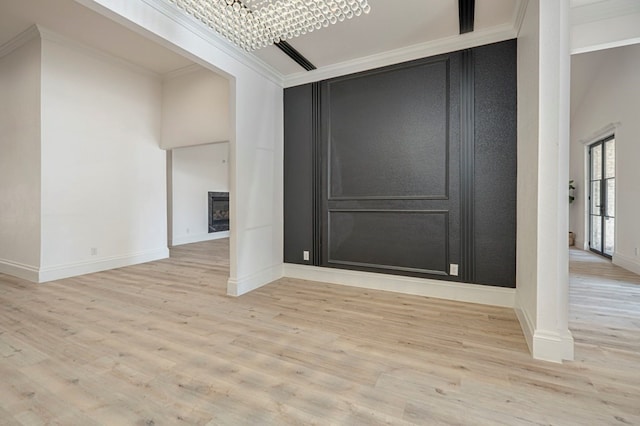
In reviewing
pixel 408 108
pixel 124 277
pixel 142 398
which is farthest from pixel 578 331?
pixel 124 277

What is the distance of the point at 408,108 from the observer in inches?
125

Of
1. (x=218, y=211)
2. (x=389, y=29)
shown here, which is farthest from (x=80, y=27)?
(x=218, y=211)

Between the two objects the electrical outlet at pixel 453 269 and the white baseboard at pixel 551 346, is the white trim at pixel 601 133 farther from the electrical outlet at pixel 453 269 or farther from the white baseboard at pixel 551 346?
the white baseboard at pixel 551 346

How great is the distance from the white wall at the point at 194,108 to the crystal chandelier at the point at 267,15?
6.56 ft

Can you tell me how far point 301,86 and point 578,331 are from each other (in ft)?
12.8

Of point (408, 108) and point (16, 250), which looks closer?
point (408, 108)

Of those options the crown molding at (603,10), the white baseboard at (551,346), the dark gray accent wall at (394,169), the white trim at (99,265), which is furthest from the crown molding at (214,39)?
the white baseboard at (551,346)

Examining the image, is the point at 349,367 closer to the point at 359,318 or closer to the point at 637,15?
the point at 359,318

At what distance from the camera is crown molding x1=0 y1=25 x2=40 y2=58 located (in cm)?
358

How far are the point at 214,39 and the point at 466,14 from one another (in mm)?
2416

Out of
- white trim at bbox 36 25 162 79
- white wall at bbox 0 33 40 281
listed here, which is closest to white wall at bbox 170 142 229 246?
white trim at bbox 36 25 162 79

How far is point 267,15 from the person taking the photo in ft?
7.29

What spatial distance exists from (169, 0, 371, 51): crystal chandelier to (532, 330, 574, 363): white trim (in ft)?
8.51

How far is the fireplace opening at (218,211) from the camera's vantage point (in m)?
7.84
